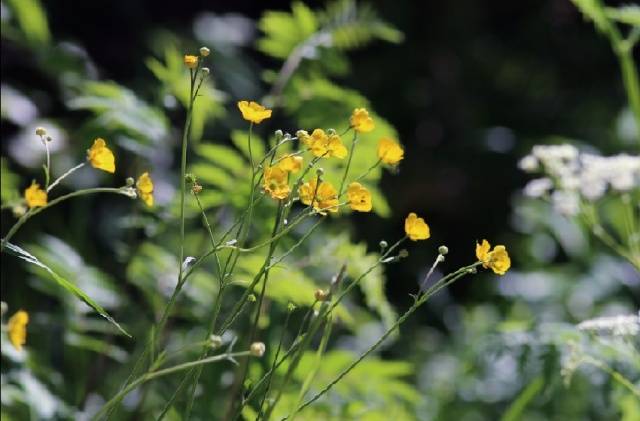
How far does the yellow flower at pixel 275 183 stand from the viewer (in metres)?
0.69

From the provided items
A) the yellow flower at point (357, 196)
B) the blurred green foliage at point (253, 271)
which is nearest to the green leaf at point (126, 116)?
the blurred green foliage at point (253, 271)

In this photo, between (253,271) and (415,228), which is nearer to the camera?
(415,228)

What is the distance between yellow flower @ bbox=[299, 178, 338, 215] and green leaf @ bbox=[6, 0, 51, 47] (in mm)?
919

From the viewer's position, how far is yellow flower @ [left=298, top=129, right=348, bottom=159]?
2.31 feet

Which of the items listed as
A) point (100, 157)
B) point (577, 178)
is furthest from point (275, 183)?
point (577, 178)

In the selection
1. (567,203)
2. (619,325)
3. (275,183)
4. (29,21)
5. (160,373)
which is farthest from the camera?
(29,21)

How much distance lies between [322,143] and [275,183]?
0.16ft

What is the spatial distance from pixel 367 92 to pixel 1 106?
144cm

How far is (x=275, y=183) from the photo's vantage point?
0.70 m

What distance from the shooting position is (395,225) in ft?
8.62

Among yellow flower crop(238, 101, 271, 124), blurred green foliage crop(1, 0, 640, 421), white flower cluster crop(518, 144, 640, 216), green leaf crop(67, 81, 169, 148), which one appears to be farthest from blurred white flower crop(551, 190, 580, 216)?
yellow flower crop(238, 101, 271, 124)

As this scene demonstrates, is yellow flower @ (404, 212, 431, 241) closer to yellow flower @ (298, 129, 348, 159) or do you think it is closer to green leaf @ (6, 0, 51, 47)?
yellow flower @ (298, 129, 348, 159)

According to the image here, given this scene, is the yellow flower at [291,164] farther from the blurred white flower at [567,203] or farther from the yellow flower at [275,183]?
the blurred white flower at [567,203]

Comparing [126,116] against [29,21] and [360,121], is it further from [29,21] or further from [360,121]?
[360,121]
